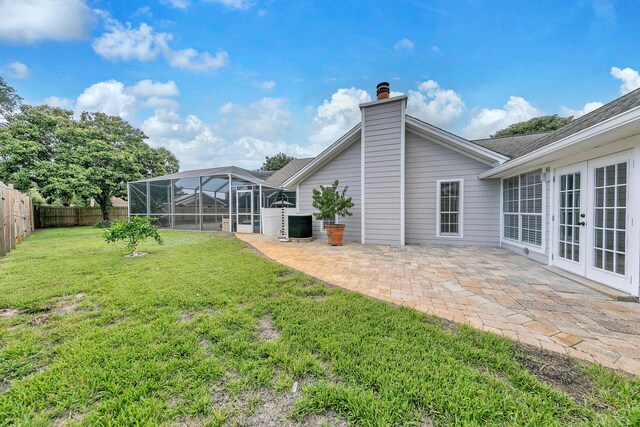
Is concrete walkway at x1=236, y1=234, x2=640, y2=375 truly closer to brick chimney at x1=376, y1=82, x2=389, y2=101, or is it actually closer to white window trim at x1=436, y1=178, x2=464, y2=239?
white window trim at x1=436, y1=178, x2=464, y2=239

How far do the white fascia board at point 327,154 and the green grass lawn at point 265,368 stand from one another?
5830mm

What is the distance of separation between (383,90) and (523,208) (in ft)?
16.7

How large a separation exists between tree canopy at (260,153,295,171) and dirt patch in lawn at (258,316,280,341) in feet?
93.6

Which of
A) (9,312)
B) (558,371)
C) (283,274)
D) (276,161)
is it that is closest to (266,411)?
(558,371)

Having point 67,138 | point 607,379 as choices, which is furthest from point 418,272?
point 67,138

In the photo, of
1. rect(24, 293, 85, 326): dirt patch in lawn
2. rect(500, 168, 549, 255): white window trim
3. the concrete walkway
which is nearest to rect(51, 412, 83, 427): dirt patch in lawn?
rect(24, 293, 85, 326): dirt patch in lawn

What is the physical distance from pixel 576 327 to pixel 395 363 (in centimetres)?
217

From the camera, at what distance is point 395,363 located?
190cm

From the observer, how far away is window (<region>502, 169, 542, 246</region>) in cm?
543

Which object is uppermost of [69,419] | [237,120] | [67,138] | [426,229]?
[237,120]

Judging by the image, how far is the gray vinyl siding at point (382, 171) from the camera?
7242 mm

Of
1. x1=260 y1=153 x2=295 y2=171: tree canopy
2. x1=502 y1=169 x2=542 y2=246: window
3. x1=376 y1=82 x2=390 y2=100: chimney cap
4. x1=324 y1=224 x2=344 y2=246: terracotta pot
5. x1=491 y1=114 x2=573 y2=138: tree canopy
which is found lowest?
x1=324 y1=224 x2=344 y2=246: terracotta pot

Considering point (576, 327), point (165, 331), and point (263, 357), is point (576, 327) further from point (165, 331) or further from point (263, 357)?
point (165, 331)

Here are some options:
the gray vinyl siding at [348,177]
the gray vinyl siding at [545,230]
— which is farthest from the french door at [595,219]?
the gray vinyl siding at [348,177]
